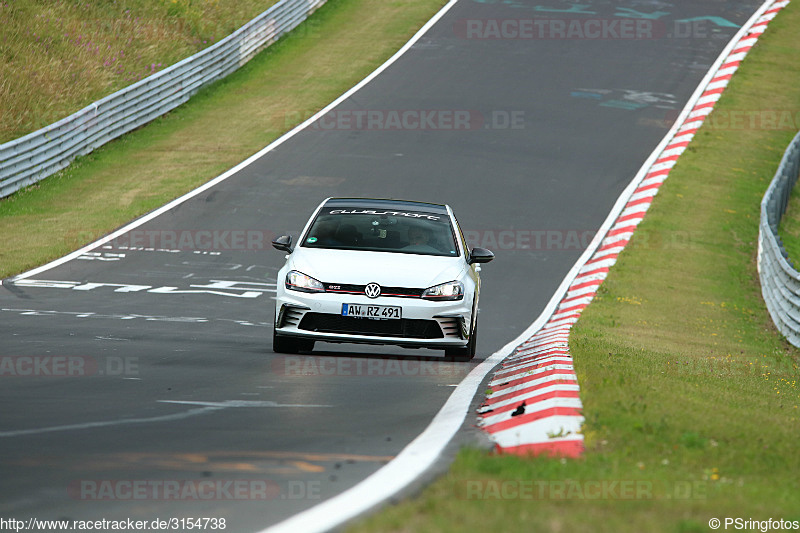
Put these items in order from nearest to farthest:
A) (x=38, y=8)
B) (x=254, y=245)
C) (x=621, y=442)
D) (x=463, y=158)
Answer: (x=621, y=442) < (x=254, y=245) < (x=463, y=158) < (x=38, y=8)

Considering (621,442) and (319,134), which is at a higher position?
(621,442)

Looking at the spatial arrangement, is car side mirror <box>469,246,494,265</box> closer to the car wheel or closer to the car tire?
the car wheel

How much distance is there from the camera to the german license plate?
11672mm

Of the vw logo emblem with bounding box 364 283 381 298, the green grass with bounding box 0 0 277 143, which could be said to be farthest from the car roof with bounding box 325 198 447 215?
the green grass with bounding box 0 0 277 143

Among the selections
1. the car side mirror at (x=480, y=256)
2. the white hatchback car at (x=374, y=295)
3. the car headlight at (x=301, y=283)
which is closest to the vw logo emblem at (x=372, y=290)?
the white hatchback car at (x=374, y=295)

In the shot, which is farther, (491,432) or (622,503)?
(491,432)

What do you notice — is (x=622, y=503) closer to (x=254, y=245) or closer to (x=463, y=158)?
(x=254, y=245)

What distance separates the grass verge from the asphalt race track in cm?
94

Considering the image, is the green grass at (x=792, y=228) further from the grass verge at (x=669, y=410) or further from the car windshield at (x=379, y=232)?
the car windshield at (x=379, y=232)

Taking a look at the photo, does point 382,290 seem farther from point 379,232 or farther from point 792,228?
point 792,228

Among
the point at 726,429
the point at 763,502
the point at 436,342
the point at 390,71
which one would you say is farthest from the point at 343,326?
the point at 390,71

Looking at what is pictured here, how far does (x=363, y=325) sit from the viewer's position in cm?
1169

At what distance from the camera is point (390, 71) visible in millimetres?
35656

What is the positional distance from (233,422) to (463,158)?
20609mm
